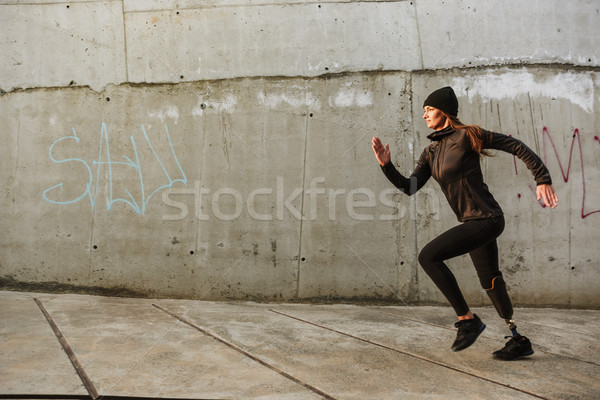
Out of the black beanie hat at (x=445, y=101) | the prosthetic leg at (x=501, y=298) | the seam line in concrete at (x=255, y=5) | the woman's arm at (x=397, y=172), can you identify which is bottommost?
the prosthetic leg at (x=501, y=298)

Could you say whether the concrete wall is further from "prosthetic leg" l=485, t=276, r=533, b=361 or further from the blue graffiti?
"prosthetic leg" l=485, t=276, r=533, b=361

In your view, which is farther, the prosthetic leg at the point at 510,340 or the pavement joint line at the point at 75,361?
the prosthetic leg at the point at 510,340

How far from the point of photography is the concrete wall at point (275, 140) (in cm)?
503

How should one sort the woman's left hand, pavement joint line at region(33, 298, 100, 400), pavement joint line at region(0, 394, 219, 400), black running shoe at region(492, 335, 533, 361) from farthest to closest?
black running shoe at region(492, 335, 533, 361)
the woman's left hand
pavement joint line at region(33, 298, 100, 400)
pavement joint line at region(0, 394, 219, 400)

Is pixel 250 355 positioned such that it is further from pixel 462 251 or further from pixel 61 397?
pixel 462 251

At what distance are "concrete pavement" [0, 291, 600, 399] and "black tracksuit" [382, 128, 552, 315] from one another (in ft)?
1.78

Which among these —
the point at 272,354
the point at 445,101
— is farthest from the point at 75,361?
the point at 445,101

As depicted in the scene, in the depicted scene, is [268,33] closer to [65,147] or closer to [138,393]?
[65,147]

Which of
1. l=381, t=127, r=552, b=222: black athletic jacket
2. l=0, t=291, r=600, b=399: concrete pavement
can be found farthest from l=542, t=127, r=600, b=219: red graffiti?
l=381, t=127, r=552, b=222: black athletic jacket

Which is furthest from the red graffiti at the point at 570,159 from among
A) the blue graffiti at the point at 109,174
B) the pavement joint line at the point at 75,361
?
the pavement joint line at the point at 75,361

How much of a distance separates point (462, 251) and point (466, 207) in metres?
0.29

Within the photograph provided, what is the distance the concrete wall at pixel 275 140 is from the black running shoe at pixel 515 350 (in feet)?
6.16

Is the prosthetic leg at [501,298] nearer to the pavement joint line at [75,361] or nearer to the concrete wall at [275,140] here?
the concrete wall at [275,140]

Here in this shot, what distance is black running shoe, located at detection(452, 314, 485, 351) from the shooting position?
3100mm
